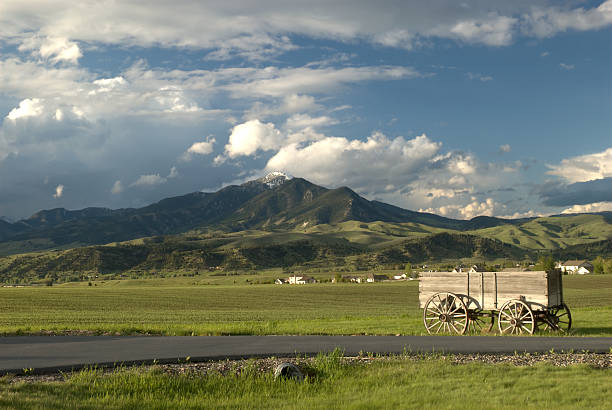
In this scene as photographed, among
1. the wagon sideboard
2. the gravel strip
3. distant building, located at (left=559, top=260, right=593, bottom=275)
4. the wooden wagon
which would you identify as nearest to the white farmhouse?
distant building, located at (left=559, top=260, right=593, bottom=275)

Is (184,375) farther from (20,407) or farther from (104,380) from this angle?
(20,407)

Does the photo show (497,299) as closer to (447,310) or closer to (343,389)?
(447,310)

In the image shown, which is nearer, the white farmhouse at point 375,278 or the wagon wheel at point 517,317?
the wagon wheel at point 517,317

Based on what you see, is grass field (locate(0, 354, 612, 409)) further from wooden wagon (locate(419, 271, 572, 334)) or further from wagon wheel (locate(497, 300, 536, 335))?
wooden wagon (locate(419, 271, 572, 334))

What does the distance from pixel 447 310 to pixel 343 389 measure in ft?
41.0

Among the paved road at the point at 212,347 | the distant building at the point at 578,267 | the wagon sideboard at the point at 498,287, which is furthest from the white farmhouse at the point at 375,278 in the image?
the paved road at the point at 212,347

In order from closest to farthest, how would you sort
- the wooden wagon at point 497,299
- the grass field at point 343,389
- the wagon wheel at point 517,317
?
the grass field at point 343,389, the wagon wheel at point 517,317, the wooden wagon at point 497,299

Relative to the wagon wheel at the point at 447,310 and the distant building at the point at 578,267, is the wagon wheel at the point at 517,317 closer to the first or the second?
the wagon wheel at the point at 447,310

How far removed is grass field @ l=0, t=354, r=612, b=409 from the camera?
1030cm

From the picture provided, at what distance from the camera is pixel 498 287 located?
Answer: 22219 millimetres

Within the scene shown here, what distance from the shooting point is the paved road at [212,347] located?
14148 mm

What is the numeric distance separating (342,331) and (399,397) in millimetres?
11780

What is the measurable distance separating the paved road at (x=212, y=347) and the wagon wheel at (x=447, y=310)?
3.64m

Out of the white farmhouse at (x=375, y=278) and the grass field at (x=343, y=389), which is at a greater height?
the grass field at (x=343, y=389)
